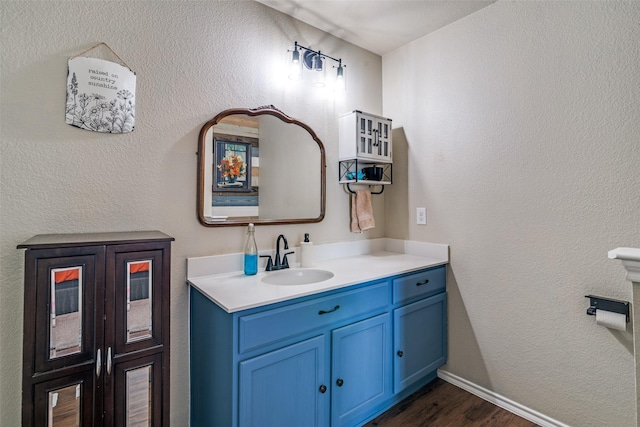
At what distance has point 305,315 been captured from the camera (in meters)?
1.47

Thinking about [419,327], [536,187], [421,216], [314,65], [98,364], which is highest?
[314,65]

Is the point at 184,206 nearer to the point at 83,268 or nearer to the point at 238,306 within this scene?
the point at 83,268

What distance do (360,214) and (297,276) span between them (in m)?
0.73


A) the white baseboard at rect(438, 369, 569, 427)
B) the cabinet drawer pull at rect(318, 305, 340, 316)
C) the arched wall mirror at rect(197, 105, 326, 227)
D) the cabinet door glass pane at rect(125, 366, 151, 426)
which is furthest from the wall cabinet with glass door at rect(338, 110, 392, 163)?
the cabinet door glass pane at rect(125, 366, 151, 426)

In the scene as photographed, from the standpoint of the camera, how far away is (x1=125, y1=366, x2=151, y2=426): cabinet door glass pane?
4.31 feet

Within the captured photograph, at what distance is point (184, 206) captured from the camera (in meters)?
1.67

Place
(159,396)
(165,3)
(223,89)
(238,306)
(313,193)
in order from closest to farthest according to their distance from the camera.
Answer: (238,306) < (159,396) < (165,3) < (223,89) < (313,193)

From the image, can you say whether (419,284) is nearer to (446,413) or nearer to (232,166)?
(446,413)

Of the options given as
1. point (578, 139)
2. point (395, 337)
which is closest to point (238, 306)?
point (395, 337)

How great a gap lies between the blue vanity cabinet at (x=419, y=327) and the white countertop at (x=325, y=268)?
11cm

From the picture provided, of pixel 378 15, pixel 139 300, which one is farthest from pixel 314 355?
pixel 378 15

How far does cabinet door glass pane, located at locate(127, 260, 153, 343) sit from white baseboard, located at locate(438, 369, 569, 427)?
1.92 metres

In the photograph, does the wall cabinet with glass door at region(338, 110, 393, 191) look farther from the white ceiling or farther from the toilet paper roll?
the toilet paper roll

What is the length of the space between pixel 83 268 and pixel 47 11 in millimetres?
1097
